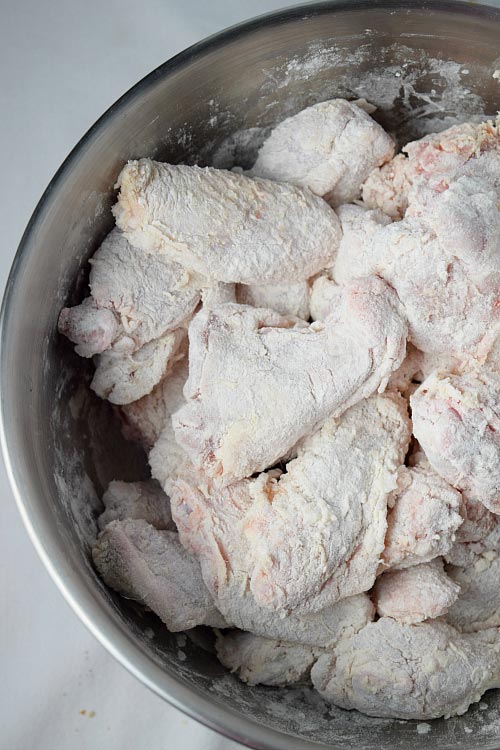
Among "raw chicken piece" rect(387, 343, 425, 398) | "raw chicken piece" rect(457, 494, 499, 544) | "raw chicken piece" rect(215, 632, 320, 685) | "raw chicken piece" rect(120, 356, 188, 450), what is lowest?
"raw chicken piece" rect(215, 632, 320, 685)

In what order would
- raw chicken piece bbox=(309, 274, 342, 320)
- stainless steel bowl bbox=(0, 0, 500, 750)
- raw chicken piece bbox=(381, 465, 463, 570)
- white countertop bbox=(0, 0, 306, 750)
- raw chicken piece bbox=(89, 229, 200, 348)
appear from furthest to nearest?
1. white countertop bbox=(0, 0, 306, 750)
2. raw chicken piece bbox=(309, 274, 342, 320)
3. raw chicken piece bbox=(89, 229, 200, 348)
4. raw chicken piece bbox=(381, 465, 463, 570)
5. stainless steel bowl bbox=(0, 0, 500, 750)

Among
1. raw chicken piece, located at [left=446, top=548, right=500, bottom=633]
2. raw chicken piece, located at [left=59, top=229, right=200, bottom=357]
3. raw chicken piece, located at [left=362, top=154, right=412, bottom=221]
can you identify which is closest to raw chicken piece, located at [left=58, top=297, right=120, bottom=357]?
raw chicken piece, located at [left=59, top=229, right=200, bottom=357]

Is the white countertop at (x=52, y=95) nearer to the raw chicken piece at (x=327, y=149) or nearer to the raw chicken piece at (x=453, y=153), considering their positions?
the raw chicken piece at (x=327, y=149)

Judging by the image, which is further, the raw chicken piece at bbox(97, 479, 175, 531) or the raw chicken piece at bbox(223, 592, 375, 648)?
the raw chicken piece at bbox(97, 479, 175, 531)

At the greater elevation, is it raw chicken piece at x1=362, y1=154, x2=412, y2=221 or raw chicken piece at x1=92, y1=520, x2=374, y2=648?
raw chicken piece at x1=362, y1=154, x2=412, y2=221

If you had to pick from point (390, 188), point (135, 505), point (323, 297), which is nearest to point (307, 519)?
point (135, 505)

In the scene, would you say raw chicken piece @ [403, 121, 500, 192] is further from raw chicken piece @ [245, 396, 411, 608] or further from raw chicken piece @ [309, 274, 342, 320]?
raw chicken piece @ [245, 396, 411, 608]

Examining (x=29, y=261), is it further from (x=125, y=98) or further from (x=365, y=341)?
(x=365, y=341)
